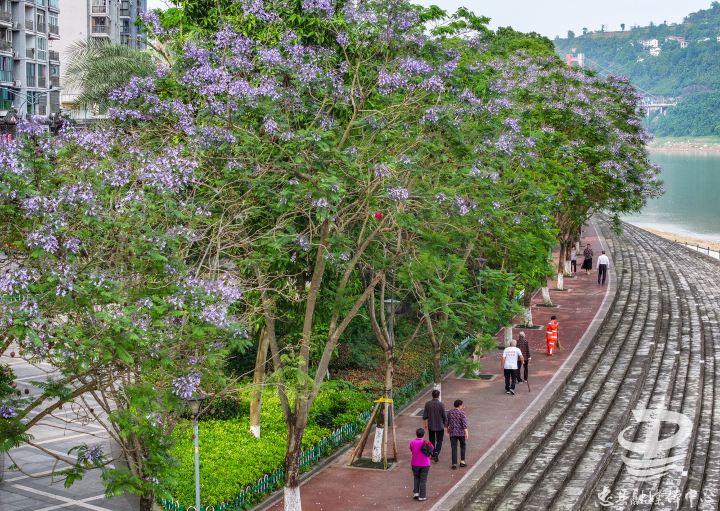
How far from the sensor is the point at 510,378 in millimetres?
20797

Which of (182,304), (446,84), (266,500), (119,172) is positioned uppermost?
(446,84)

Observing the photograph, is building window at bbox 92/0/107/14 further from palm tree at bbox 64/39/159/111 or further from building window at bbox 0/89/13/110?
palm tree at bbox 64/39/159/111

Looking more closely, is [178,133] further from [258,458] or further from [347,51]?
[258,458]

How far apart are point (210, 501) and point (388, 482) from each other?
343cm

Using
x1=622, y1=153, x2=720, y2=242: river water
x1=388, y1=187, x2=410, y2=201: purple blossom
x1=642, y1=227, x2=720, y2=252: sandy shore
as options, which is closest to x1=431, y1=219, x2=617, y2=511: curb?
x1=388, y1=187, x2=410, y2=201: purple blossom

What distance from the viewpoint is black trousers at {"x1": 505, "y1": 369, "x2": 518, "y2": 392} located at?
20594mm

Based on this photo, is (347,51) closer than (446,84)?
Yes

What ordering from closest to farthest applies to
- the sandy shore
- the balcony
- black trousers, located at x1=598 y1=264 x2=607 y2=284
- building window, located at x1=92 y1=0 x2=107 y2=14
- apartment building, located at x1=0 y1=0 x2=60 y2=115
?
black trousers, located at x1=598 y1=264 x2=607 y2=284 < apartment building, located at x1=0 y1=0 x2=60 y2=115 < the sandy shore < building window, located at x1=92 y1=0 x2=107 y2=14 < the balcony

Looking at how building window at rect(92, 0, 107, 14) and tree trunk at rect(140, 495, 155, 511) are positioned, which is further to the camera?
building window at rect(92, 0, 107, 14)

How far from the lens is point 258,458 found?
1537 centimetres

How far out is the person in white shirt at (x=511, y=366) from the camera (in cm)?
2050

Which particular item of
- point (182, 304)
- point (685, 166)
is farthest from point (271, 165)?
point (685, 166)
